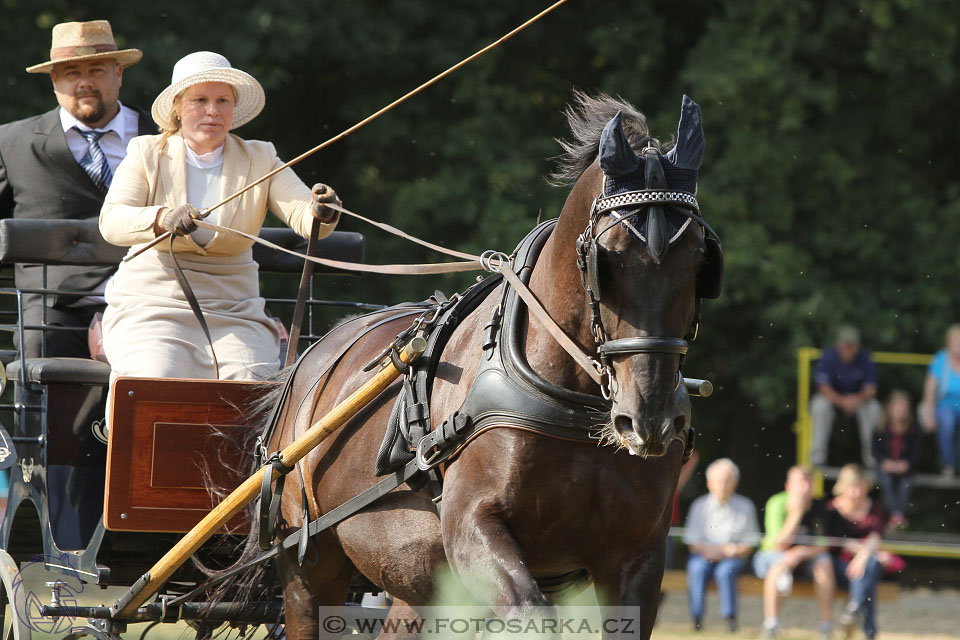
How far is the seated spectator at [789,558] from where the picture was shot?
9.12 meters

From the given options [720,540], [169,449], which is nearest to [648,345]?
[169,449]

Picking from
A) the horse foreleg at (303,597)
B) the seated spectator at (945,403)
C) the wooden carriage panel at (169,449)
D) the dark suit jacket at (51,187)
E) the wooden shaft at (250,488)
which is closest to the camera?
the wooden shaft at (250,488)

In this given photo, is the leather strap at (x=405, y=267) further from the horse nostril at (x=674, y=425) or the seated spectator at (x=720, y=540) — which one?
the seated spectator at (x=720, y=540)

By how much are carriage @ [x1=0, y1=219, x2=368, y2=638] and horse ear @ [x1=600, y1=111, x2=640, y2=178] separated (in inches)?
72.1

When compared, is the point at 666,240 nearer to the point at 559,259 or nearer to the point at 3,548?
the point at 559,259

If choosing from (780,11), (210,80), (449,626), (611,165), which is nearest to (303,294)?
(210,80)

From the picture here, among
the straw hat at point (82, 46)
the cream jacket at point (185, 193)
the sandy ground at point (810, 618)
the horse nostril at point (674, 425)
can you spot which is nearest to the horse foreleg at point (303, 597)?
→ the cream jacket at point (185, 193)

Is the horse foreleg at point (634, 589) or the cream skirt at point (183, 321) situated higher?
the cream skirt at point (183, 321)

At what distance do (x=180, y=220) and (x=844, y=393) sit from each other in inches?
341

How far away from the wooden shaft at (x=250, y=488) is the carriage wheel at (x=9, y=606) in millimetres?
337

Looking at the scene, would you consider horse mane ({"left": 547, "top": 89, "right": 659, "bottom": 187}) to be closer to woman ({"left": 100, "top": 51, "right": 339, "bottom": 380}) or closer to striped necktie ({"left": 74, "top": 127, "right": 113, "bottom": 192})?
woman ({"left": 100, "top": 51, "right": 339, "bottom": 380})

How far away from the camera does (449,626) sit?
3689 mm

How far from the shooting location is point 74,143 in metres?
5.91

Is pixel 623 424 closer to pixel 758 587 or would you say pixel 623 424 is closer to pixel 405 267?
pixel 405 267
